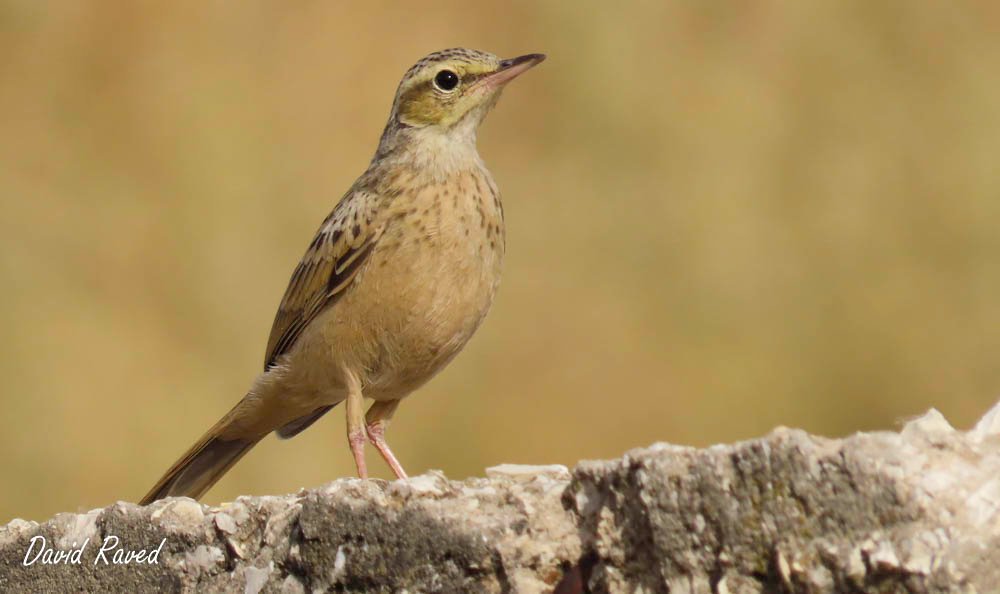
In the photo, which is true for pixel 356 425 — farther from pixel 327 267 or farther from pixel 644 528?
pixel 644 528

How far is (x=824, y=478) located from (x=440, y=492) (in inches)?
33.8

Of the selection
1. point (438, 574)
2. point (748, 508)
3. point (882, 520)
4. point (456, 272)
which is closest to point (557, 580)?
point (438, 574)

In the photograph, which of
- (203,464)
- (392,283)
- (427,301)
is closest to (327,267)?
(392,283)

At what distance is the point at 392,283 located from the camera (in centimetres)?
447

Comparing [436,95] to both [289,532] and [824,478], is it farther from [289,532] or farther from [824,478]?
[824,478]

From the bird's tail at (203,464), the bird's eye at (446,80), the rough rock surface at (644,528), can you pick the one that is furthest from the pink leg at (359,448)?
the rough rock surface at (644,528)

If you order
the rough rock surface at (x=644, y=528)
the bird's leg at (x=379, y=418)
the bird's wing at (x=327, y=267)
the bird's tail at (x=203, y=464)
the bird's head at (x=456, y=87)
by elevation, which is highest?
the bird's head at (x=456, y=87)

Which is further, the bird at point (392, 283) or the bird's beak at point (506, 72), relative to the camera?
the bird's beak at point (506, 72)

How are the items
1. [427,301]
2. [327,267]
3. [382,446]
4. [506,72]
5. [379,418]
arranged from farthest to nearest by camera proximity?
[379,418] < [506,72] < [382,446] < [327,267] < [427,301]

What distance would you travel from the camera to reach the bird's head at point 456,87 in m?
5.02

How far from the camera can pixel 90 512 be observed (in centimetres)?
311

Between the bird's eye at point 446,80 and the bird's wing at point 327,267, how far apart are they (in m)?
0.56

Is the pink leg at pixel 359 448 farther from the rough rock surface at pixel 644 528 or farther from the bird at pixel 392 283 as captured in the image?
the rough rock surface at pixel 644 528

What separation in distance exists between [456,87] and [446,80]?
6 centimetres
